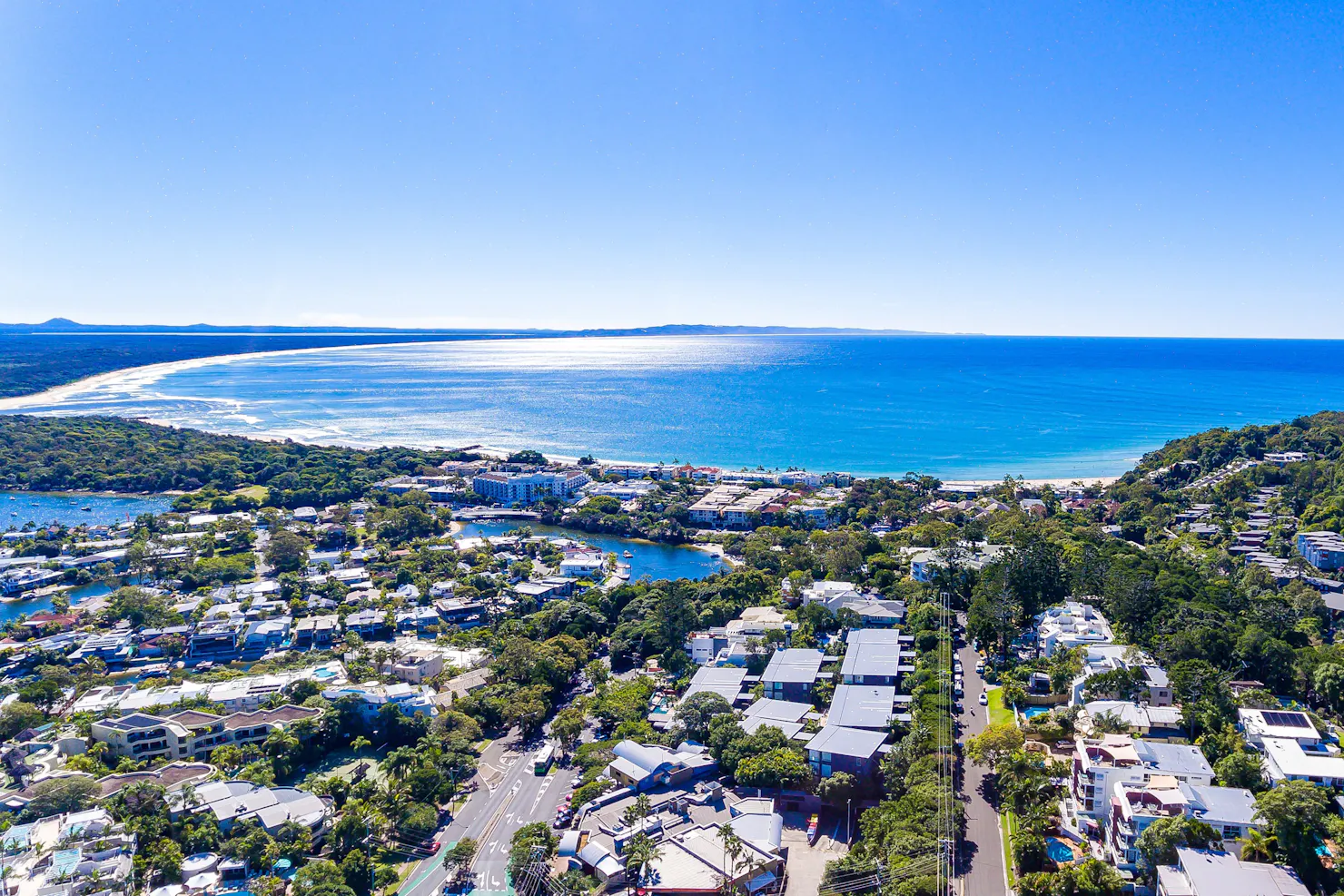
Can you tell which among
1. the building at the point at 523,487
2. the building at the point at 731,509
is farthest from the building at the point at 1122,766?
the building at the point at 523,487

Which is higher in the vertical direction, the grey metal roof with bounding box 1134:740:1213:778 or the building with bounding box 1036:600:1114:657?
the grey metal roof with bounding box 1134:740:1213:778

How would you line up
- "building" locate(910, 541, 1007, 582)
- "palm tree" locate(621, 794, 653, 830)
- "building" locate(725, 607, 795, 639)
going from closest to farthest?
"palm tree" locate(621, 794, 653, 830), "building" locate(725, 607, 795, 639), "building" locate(910, 541, 1007, 582)

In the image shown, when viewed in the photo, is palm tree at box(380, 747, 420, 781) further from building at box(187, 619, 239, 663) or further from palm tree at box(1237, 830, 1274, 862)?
palm tree at box(1237, 830, 1274, 862)

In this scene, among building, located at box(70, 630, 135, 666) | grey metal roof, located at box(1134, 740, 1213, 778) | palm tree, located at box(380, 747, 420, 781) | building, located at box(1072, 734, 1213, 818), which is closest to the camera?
building, located at box(1072, 734, 1213, 818)

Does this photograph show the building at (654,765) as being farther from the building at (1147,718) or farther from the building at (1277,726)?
the building at (1277,726)

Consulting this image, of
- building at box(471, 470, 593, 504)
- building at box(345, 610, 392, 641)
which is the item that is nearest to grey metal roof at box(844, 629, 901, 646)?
building at box(345, 610, 392, 641)

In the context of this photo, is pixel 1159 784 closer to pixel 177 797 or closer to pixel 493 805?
pixel 493 805
